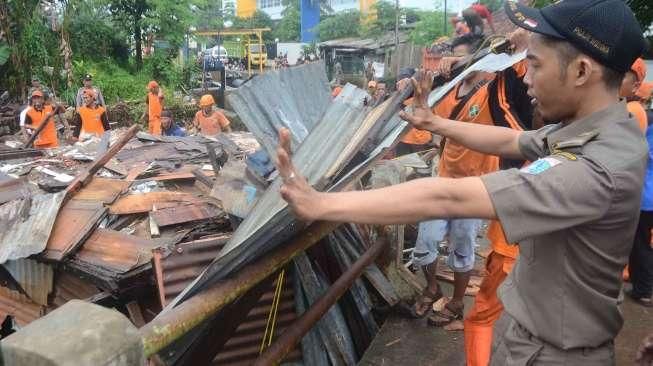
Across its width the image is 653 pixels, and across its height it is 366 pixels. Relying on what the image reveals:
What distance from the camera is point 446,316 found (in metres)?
3.80

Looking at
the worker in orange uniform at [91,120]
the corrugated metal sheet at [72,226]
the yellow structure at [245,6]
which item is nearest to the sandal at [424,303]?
the corrugated metal sheet at [72,226]

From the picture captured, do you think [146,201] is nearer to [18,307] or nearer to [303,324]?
[18,307]

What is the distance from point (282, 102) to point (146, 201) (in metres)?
2.60

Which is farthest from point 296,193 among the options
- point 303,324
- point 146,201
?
point 146,201

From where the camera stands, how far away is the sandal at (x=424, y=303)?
3.89 metres

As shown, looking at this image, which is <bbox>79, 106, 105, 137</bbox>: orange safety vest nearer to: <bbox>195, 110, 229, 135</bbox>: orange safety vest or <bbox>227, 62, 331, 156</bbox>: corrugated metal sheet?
<bbox>195, 110, 229, 135</bbox>: orange safety vest

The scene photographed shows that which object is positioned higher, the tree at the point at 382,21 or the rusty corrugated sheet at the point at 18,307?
the tree at the point at 382,21

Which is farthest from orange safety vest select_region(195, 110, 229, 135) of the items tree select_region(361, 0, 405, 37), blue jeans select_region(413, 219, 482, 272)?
tree select_region(361, 0, 405, 37)

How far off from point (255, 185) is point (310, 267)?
81 centimetres

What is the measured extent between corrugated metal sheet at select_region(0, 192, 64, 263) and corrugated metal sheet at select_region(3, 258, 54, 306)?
0.20 m

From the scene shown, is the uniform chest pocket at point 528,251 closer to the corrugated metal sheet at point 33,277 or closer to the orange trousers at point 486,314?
the orange trousers at point 486,314

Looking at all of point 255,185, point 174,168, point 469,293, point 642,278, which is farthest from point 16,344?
point 174,168

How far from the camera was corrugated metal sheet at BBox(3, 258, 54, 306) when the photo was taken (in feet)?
12.3

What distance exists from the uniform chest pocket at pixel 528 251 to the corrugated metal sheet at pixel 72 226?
3018 millimetres
